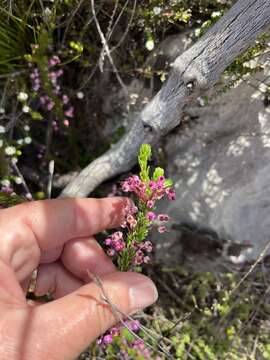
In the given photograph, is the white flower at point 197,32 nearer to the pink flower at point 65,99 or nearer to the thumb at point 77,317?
the pink flower at point 65,99

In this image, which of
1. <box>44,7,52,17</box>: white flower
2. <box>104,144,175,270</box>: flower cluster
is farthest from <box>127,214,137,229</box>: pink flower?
<box>44,7,52,17</box>: white flower

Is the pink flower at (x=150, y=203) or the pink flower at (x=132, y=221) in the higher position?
the pink flower at (x=150, y=203)

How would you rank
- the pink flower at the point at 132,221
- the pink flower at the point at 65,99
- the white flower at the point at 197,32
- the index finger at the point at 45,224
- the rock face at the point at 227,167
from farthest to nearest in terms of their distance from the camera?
1. the pink flower at the point at 65,99
2. the rock face at the point at 227,167
3. the white flower at the point at 197,32
4. the index finger at the point at 45,224
5. the pink flower at the point at 132,221

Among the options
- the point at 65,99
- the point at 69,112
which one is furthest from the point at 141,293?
the point at 65,99

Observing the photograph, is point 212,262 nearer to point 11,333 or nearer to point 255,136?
point 255,136

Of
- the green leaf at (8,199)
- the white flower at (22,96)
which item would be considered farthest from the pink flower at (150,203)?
the white flower at (22,96)

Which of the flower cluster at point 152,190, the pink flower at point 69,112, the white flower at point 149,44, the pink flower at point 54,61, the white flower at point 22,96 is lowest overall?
the flower cluster at point 152,190

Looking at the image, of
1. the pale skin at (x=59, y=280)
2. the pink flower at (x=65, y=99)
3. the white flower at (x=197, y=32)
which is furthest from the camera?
the pink flower at (x=65, y=99)

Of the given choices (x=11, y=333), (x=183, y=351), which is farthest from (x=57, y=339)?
(x=183, y=351)
